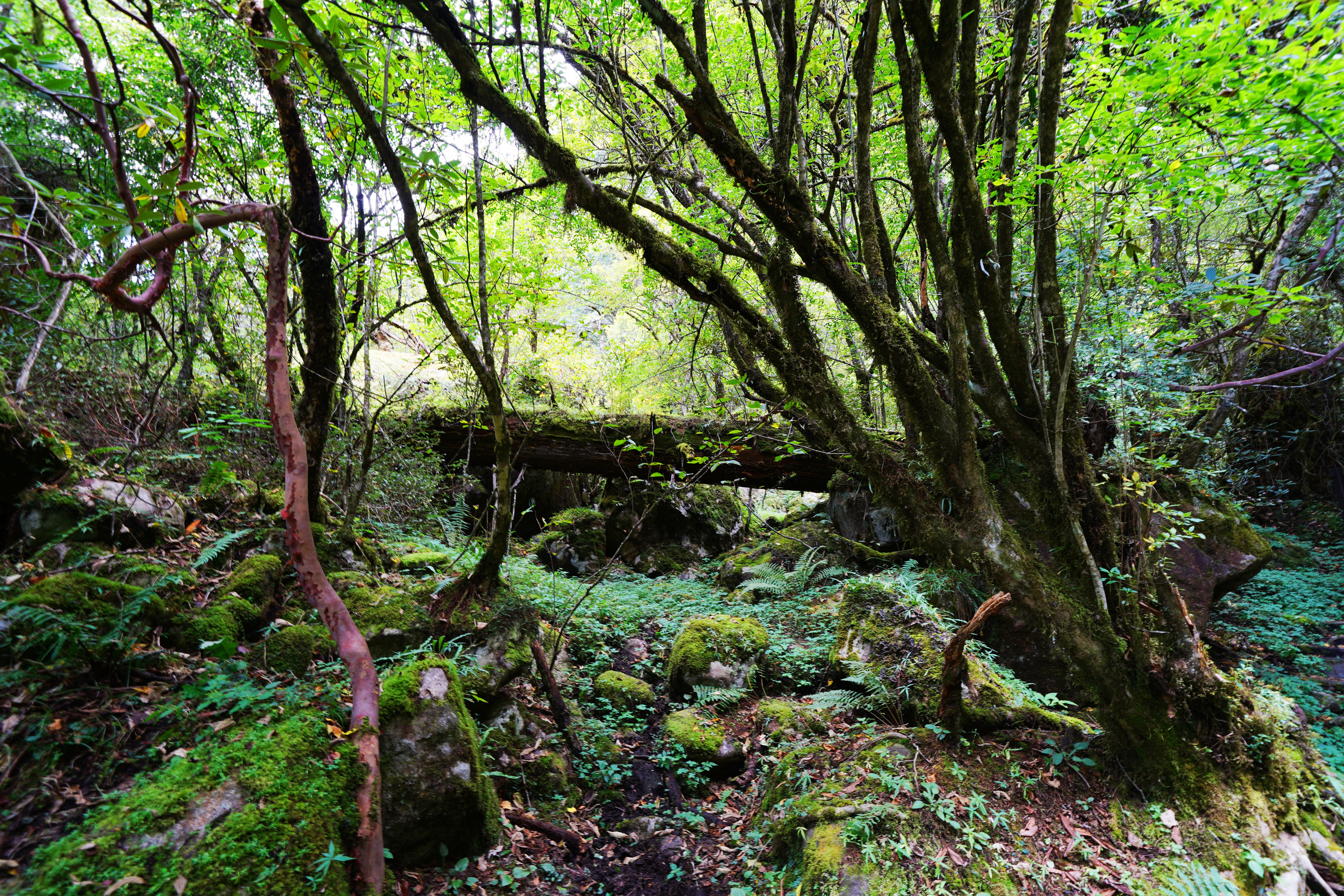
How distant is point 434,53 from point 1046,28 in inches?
215

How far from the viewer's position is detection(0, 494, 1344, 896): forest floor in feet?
7.96

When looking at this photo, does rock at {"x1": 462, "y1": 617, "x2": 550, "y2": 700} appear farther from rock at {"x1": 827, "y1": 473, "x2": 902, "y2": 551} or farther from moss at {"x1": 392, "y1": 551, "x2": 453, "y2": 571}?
rock at {"x1": 827, "y1": 473, "x2": 902, "y2": 551}

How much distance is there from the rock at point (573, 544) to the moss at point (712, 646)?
3717 mm

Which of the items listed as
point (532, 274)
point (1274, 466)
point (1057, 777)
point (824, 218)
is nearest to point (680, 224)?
point (824, 218)

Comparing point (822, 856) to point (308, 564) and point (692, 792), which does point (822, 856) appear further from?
point (308, 564)

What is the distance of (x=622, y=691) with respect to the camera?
5172 millimetres

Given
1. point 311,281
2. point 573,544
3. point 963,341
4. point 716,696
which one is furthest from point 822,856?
point 573,544

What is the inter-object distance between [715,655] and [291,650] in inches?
137

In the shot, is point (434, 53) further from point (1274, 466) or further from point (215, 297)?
point (1274, 466)

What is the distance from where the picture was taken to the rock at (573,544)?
30.2 ft

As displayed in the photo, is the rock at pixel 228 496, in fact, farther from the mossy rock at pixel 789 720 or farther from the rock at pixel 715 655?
the mossy rock at pixel 789 720

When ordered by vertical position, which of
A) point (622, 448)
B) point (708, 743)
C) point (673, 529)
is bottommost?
point (708, 743)

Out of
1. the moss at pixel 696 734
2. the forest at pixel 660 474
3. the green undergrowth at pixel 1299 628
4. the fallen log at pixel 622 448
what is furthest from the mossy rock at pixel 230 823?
the green undergrowth at pixel 1299 628

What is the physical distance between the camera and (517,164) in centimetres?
654
